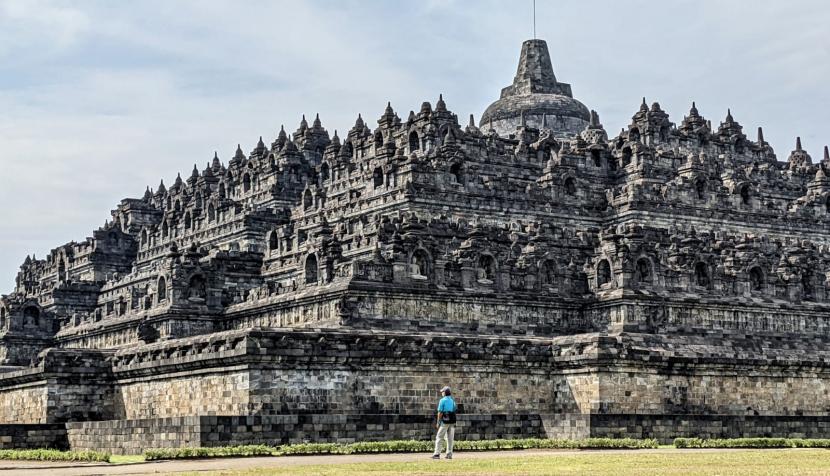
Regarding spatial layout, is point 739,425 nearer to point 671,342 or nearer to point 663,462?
point 671,342

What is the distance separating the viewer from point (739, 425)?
61562 millimetres

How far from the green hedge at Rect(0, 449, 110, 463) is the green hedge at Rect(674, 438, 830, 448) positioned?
2053 centimetres

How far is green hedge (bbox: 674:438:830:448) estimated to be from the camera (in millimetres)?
55219

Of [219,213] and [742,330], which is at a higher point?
[219,213]

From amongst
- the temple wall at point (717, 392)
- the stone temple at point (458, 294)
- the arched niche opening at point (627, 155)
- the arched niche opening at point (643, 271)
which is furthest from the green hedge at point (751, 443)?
the arched niche opening at point (627, 155)

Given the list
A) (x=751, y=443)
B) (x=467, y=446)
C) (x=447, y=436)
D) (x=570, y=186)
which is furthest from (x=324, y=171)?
(x=447, y=436)

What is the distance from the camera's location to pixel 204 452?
4844 cm

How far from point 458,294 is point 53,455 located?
28.8m

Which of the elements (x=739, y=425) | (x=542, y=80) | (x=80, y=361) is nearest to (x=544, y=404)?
(x=739, y=425)

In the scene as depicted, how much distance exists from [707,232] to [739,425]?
113 feet

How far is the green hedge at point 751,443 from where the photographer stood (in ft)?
181

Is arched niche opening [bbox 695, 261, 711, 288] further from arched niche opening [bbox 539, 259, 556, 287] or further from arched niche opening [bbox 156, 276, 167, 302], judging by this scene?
arched niche opening [bbox 156, 276, 167, 302]

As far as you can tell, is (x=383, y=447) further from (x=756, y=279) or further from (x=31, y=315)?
(x=31, y=315)

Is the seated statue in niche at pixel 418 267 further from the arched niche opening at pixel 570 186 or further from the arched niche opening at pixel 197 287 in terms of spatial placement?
the arched niche opening at pixel 570 186
